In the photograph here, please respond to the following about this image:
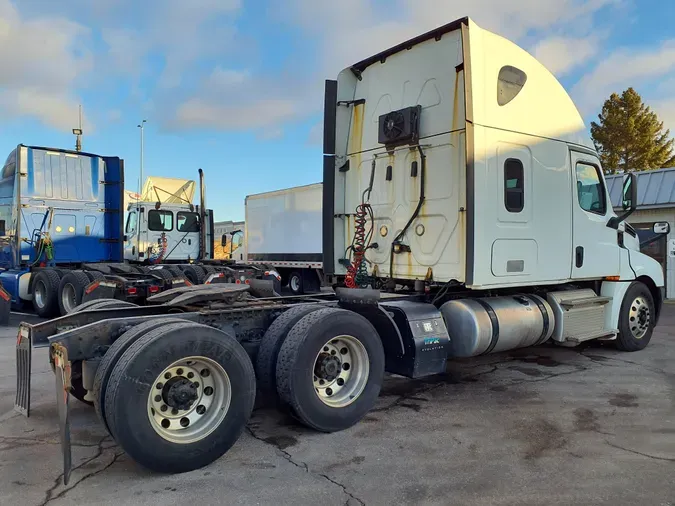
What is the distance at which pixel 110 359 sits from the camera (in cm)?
382

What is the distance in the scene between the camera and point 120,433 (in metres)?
3.58

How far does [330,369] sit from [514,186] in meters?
2.98

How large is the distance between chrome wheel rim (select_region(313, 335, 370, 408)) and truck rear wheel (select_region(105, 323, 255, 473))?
764 mm

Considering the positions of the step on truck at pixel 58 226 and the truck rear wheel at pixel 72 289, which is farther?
the step on truck at pixel 58 226

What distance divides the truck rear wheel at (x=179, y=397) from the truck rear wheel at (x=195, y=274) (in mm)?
7906

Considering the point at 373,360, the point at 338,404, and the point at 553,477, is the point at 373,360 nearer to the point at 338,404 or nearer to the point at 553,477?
the point at 338,404

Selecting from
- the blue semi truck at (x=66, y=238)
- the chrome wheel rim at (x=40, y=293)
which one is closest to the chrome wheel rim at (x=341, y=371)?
the blue semi truck at (x=66, y=238)

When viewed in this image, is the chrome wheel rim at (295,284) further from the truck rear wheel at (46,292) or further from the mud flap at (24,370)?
the mud flap at (24,370)

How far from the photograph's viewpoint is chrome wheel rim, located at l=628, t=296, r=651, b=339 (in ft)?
26.5

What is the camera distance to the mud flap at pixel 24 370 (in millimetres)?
4348

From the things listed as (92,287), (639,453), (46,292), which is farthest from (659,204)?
(46,292)

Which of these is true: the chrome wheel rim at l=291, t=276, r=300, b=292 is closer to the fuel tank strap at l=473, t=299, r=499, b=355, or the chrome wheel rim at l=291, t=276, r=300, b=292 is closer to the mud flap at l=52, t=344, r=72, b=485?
the fuel tank strap at l=473, t=299, r=499, b=355

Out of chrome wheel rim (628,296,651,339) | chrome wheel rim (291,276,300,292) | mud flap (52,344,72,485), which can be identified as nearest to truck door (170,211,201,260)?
chrome wheel rim (291,276,300,292)

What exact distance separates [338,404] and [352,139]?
3.57 m
